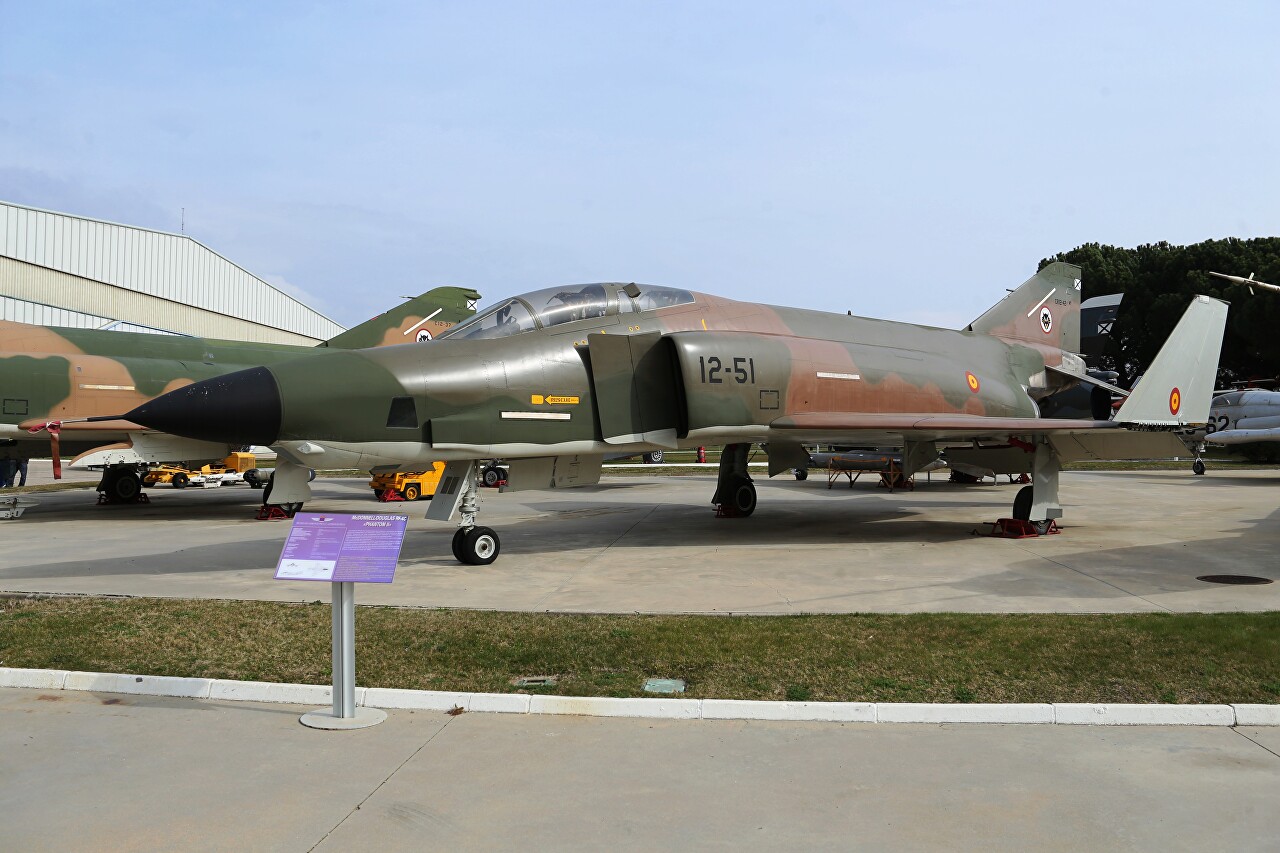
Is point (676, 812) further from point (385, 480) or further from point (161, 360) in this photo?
point (385, 480)

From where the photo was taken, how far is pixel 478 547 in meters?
10.3

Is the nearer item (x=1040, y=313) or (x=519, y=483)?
(x=519, y=483)

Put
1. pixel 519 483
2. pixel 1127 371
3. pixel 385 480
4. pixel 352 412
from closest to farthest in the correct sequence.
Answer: pixel 352 412 → pixel 519 483 → pixel 385 480 → pixel 1127 371

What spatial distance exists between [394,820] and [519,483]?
6.95 metres

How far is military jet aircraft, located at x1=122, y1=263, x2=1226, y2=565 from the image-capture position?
891 centimetres

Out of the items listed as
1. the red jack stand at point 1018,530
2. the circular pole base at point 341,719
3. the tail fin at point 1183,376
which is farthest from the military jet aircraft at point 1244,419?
the circular pole base at point 341,719

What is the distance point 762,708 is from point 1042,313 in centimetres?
1405

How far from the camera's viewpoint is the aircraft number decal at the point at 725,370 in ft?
35.2

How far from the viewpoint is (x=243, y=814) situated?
11.9 ft

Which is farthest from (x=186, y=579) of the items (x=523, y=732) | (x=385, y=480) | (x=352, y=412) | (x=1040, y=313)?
(x=1040, y=313)

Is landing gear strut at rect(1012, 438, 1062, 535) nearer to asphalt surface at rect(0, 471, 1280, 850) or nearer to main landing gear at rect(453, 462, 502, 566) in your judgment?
asphalt surface at rect(0, 471, 1280, 850)

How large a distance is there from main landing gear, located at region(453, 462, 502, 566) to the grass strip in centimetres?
295

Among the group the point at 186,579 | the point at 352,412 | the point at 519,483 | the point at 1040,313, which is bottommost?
the point at 186,579

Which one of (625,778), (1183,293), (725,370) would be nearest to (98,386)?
(725,370)
